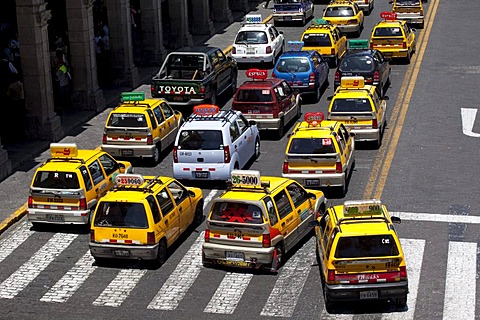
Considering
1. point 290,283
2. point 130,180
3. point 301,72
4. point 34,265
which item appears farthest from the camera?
point 301,72

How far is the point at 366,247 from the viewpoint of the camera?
20.3 metres

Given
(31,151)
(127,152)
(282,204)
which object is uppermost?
(282,204)

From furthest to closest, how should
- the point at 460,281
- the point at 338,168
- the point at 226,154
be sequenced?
1. the point at 226,154
2. the point at 338,168
3. the point at 460,281

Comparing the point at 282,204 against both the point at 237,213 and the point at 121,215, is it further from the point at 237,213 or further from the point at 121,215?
the point at 121,215

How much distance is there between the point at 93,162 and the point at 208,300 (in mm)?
6573

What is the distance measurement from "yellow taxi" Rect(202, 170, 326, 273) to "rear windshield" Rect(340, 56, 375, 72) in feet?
54.2

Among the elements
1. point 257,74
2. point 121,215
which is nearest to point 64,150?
point 121,215

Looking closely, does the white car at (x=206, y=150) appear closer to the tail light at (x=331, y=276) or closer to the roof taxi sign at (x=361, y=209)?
the roof taxi sign at (x=361, y=209)

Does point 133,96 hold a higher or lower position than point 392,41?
higher

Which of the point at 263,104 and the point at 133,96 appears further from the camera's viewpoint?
the point at 263,104

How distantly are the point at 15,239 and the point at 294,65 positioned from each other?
53.2 feet

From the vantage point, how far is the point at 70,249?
82.7 ft

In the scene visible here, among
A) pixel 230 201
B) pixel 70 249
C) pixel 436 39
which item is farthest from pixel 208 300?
pixel 436 39

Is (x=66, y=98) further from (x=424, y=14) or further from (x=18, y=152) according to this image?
(x=424, y=14)
